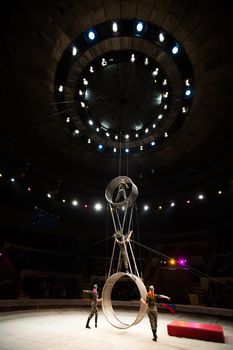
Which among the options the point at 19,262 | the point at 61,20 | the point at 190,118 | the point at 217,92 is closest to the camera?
the point at 61,20

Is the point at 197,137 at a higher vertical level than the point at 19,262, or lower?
higher

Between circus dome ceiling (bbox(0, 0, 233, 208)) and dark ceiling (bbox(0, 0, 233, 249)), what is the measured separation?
5 centimetres

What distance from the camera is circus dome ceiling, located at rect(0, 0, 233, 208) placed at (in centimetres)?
978

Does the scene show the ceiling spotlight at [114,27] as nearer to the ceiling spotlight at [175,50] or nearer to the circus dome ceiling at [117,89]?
the circus dome ceiling at [117,89]

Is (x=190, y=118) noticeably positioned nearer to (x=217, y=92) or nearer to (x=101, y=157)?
A: (x=217, y=92)

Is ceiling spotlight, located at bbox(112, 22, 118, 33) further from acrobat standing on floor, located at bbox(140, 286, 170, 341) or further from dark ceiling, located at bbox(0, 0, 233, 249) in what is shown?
acrobat standing on floor, located at bbox(140, 286, 170, 341)

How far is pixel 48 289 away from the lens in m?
19.3

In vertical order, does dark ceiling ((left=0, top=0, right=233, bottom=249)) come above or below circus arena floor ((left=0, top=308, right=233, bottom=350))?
above

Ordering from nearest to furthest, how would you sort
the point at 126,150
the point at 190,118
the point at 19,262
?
the point at 190,118 < the point at 126,150 < the point at 19,262

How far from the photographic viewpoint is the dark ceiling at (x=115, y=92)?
31.9 ft

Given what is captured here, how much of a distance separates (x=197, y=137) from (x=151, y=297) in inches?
439

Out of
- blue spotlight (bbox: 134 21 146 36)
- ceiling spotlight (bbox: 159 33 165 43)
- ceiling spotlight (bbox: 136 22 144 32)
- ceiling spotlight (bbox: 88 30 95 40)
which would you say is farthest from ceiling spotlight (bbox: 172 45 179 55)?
ceiling spotlight (bbox: 88 30 95 40)

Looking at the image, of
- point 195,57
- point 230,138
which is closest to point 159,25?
point 195,57

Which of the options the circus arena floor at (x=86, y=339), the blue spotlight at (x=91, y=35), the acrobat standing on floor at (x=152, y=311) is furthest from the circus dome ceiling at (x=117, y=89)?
the circus arena floor at (x=86, y=339)
